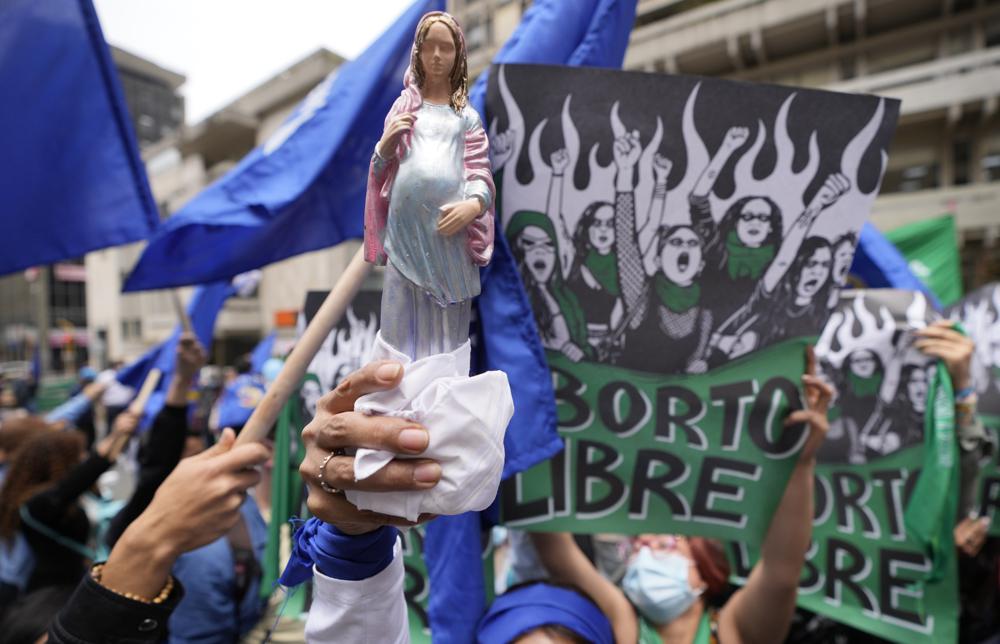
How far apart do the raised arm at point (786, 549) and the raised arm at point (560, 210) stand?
35.8 inches

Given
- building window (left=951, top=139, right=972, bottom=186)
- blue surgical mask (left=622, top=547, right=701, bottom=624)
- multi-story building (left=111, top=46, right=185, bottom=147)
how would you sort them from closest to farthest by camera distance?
1. blue surgical mask (left=622, top=547, right=701, bottom=624)
2. building window (left=951, top=139, right=972, bottom=186)
3. multi-story building (left=111, top=46, right=185, bottom=147)

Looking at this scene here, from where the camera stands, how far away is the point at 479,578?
156 cm

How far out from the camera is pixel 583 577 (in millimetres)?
1893

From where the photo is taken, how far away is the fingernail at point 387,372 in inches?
32.8

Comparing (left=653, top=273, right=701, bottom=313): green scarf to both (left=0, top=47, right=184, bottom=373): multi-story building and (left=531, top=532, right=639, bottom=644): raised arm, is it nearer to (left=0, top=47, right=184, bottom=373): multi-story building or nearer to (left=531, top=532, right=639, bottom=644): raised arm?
(left=531, top=532, right=639, bottom=644): raised arm

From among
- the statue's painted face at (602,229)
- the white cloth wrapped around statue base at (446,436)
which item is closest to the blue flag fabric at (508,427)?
the statue's painted face at (602,229)

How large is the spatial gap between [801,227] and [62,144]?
2801 millimetres

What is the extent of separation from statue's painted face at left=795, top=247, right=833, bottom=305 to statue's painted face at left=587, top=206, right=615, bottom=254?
2.16 ft

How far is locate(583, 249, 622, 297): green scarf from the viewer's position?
1.71m

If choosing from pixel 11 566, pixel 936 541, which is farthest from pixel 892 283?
pixel 11 566

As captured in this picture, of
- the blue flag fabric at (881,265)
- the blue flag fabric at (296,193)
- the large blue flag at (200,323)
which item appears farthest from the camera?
the large blue flag at (200,323)

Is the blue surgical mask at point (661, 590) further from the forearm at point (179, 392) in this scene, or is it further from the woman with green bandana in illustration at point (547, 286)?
the forearm at point (179, 392)

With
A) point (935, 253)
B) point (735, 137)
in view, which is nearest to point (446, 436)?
point (735, 137)

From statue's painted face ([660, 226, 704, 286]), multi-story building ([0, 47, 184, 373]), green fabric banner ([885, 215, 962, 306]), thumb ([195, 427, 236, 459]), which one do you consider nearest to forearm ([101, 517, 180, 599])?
thumb ([195, 427, 236, 459])
